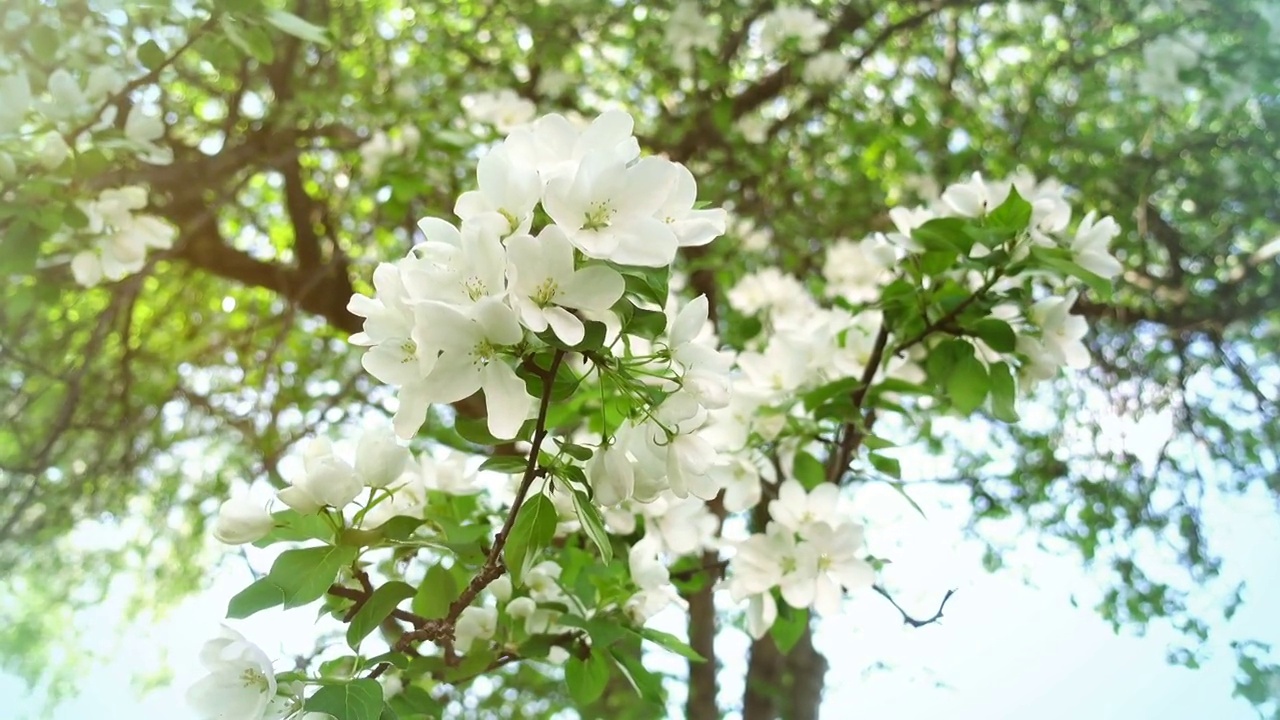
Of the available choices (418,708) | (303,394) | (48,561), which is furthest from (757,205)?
(48,561)

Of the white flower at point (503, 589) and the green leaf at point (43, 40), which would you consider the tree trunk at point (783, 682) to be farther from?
the green leaf at point (43, 40)

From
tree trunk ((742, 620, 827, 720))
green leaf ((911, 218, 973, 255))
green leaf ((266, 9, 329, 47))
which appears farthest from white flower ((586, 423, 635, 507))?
tree trunk ((742, 620, 827, 720))

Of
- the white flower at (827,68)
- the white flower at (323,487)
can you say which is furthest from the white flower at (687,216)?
the white flower at (827,68)

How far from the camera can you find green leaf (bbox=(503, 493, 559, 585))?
80cm

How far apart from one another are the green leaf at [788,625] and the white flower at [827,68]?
7.51 feet

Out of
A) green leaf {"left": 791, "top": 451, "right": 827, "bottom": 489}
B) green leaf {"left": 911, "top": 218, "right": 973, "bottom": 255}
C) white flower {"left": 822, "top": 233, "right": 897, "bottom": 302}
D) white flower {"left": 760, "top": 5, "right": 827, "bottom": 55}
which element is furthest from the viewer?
white flower {"left": 760, "top": 5, "right": 827, "bottom": 55}

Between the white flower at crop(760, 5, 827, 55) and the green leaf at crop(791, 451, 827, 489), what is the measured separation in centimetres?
201

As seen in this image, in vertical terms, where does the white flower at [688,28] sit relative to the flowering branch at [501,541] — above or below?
above

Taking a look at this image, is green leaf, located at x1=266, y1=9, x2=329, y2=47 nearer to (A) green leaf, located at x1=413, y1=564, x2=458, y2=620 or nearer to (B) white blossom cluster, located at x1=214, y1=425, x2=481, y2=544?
(B) white blossom cluster, located at x1=214, y1=425, x2=481, y2=544

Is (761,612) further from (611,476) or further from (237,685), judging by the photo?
(237,685)

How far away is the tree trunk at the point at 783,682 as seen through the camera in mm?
2889

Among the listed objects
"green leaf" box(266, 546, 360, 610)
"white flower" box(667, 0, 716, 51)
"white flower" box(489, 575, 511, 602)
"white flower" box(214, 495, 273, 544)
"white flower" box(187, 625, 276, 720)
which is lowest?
"white flower" box(187, 625, 276, 720)

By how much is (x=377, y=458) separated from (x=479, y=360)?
21cm

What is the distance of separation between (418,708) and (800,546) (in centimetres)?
56
